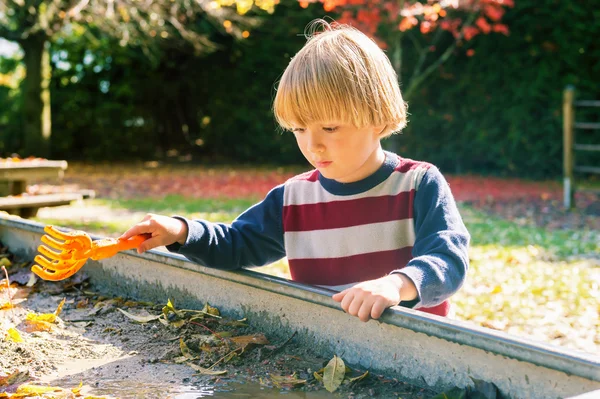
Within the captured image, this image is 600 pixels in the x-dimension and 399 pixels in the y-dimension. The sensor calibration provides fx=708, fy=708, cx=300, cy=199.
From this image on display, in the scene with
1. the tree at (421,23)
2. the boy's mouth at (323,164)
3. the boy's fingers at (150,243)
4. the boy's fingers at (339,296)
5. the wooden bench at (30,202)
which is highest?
the tree at (421,23)

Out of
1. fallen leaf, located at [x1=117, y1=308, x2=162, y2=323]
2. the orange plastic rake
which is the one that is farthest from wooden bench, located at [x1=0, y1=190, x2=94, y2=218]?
the orange plastic rake

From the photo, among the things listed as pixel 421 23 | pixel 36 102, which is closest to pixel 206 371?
pixel 421 23

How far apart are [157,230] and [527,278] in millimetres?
3318

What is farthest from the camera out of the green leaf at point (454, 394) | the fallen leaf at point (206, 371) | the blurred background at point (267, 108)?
the blurred background at point (267, 108)

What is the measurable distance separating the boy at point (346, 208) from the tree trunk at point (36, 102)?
11.5m

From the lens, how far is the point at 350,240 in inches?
78.0

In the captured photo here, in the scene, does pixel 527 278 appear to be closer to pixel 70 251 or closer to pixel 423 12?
pixel 70 251

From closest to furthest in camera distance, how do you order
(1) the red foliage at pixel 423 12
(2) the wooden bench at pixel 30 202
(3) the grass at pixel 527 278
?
1. (3) the grass at pixel 527 278
2. (2) the wooden bench at pixel 30 202
3. (1) the red foliage at pixel 423 12

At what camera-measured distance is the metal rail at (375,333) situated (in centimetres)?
122

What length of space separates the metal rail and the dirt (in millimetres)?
46

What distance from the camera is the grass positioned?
11.5 feet

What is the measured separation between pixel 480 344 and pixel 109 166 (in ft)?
42.6

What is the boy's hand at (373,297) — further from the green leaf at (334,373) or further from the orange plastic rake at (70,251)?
the orange plastic rake at (70,251)

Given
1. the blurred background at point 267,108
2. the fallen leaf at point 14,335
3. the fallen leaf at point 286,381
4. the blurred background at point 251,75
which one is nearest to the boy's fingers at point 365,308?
the fallen leaf at point 286,381
